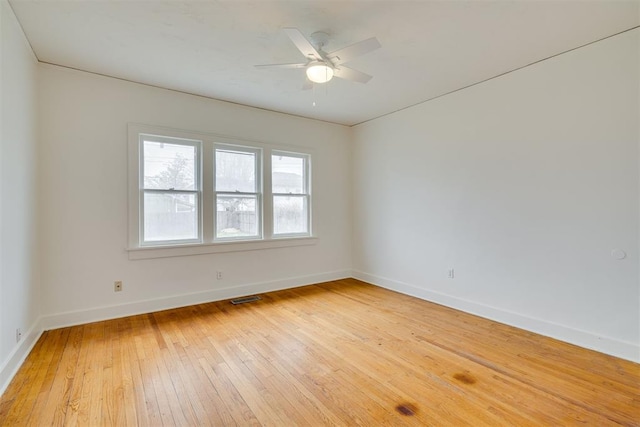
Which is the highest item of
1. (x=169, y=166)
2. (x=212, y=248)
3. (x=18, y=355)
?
(x=169, y=166)

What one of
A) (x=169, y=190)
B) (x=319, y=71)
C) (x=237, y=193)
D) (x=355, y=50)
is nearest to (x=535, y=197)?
(x=355, y=50)

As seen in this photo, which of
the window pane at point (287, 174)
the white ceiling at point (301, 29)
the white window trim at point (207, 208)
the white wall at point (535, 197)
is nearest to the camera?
the white ceiling at point (301, 29)

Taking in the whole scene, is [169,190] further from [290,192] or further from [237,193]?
[290,192]

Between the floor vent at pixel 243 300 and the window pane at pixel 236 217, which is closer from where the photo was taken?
the floor vent at pixel 243 300

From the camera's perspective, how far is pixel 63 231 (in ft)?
10.6

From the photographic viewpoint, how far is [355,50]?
2293mm

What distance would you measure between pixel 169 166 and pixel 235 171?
88 centimetres

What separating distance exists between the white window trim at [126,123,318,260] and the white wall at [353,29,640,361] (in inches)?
67.4

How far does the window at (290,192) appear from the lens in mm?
4805

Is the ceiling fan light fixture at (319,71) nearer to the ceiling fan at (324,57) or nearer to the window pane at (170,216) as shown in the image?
the ceiling fan at (324,57)

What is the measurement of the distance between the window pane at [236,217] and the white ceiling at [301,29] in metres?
1.56

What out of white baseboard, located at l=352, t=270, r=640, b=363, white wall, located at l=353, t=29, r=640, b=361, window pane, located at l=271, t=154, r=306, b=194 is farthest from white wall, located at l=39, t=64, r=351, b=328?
white wall, located at l=353, t=29, r=640, b=361

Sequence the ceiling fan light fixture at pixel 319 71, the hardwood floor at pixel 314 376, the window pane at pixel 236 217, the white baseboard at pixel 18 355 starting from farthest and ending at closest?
the window pane at pixel 236 217 → the ceiling fan light fixture at pixel 319 71 → the white baseboard at pixel 18 355 → the hardwood floor at pixel 314 376

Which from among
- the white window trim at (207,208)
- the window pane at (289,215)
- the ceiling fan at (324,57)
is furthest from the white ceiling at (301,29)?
the window pane at (289,215)
